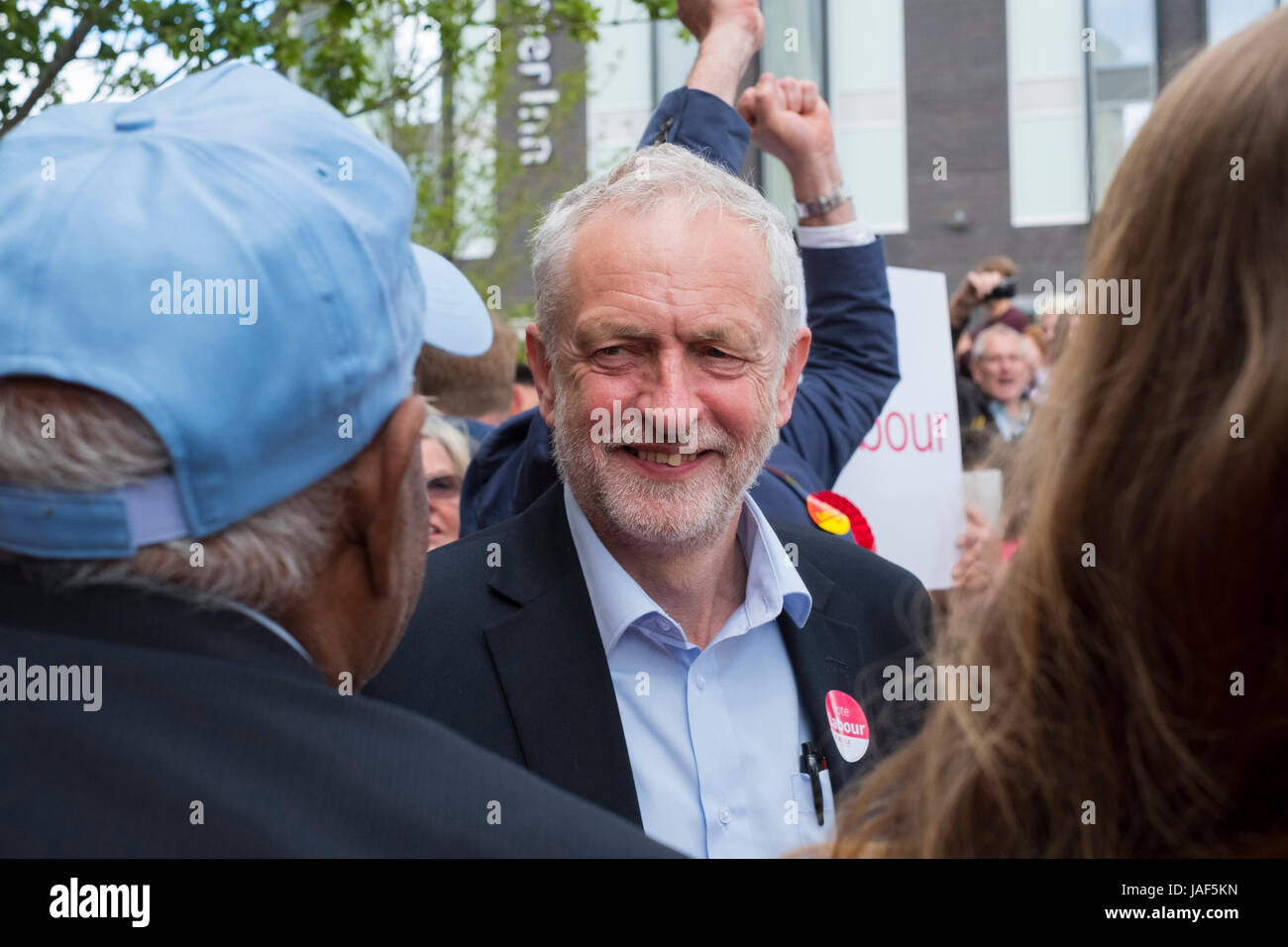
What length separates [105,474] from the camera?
1.10 meters

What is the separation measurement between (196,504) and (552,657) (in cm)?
114

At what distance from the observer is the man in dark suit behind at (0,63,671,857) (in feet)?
3.37

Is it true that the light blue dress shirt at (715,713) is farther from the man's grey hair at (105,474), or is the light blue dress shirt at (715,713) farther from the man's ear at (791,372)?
the man's grey hair at (105,474)

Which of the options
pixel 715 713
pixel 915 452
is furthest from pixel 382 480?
pixel 915 452

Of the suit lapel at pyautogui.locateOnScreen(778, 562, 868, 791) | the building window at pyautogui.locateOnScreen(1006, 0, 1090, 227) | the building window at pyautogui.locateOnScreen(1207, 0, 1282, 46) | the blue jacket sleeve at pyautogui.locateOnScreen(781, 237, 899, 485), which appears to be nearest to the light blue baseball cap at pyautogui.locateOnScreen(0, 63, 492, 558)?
the suit lapel at pyautogui.locateOnScreen(778, 562, 868, 791)

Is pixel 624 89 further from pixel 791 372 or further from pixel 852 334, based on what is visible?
pixel 791 372

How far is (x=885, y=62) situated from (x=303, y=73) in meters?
15.5

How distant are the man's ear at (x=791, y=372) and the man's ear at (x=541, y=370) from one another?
43cm

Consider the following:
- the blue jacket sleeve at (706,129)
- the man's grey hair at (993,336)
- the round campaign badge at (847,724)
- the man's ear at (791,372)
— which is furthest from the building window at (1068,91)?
the round campaign badge at (847,724)

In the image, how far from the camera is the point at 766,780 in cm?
222

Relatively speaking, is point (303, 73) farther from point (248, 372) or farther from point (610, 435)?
point (248, 372)

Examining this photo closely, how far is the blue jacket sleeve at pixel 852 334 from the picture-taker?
130 inches

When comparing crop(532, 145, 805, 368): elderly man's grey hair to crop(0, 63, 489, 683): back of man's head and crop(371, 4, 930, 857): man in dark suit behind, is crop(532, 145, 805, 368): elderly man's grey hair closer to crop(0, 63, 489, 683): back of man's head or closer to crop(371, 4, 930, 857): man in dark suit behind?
crop(371, 4, 930, 857): man in dark suit behind

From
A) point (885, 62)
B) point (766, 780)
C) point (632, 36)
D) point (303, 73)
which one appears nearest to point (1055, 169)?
point (885, 62)
